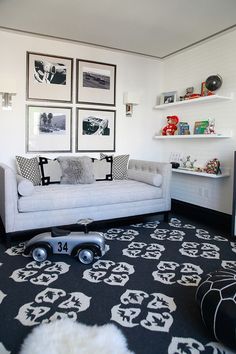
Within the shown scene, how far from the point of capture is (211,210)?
4055 mm

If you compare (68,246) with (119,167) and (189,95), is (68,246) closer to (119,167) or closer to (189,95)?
(119,167)

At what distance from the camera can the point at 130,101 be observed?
14.5 ft

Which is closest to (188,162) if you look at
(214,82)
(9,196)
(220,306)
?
(214,82)

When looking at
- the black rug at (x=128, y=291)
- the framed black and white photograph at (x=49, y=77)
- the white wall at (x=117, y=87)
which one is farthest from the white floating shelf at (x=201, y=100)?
the black rug at (x=128, y=291)

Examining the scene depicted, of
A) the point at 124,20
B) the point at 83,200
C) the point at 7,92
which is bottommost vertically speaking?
the point at 83,200

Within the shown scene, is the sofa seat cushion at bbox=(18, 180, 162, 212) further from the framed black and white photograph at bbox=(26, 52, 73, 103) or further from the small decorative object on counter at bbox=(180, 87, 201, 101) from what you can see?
the small decorative object on counter at bbox=(180, 87, 201, 101)

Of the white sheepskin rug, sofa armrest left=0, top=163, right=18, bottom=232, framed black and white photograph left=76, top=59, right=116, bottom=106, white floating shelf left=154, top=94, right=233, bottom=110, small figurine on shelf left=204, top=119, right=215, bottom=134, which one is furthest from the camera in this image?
framed black and white photograph left=76, top=59, right=116, bottom=106

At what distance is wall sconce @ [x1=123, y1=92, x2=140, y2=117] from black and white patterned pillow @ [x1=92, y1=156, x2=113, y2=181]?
99cm

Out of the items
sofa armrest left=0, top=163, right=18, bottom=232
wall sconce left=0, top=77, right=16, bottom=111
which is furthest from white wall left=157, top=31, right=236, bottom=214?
sofa armrest left=0, top=163, right=18, bottom=232

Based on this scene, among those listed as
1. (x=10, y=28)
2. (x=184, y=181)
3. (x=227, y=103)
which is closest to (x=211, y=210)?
(x=184, y=181)

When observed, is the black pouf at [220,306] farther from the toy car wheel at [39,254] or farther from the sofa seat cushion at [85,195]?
the sofa seat cushion at [85,195]

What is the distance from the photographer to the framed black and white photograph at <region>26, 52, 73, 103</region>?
12.7 feet

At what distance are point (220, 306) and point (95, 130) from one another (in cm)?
334

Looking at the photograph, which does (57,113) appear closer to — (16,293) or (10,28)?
(10,28)
